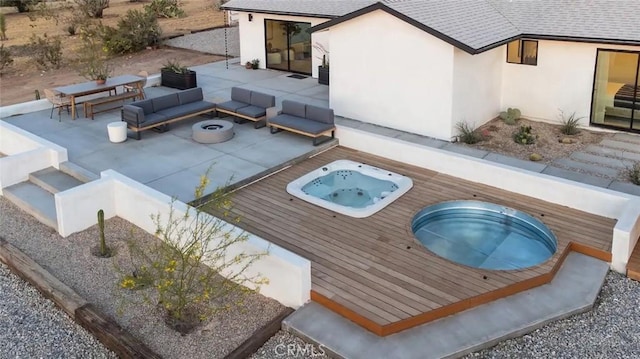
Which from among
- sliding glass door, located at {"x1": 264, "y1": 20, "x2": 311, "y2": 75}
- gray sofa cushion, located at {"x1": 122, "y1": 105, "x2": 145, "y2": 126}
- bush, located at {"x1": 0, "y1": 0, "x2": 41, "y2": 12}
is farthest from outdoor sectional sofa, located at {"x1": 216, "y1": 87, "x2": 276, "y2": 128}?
bush, located at {"x1": 0, "y1": 0, "x2": 41, "y2": 12}

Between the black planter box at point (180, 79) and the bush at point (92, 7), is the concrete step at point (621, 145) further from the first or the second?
the bush at point (92, 7)

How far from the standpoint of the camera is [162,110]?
15500 millimetres

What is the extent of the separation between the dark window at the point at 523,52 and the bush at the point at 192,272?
10.4m

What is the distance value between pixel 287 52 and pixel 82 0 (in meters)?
21.9

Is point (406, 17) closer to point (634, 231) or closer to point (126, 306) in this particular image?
point (634, 231)

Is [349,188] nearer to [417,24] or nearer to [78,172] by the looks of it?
[417,24]

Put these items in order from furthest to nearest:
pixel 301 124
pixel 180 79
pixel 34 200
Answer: pixel 180 79 < pixel 301 124 < pixel 34 200

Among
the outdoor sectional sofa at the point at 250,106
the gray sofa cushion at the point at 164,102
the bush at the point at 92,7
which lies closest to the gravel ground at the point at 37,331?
the gray sofa cushion at the point at 164,102

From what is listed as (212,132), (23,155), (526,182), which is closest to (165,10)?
(212,132)

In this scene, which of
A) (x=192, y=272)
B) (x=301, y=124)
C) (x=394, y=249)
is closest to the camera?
(x=192, y=272)

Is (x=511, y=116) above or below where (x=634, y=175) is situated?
above

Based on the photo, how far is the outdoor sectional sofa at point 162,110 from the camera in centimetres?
1460

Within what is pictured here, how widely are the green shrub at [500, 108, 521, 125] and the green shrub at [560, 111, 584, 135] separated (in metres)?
1.12

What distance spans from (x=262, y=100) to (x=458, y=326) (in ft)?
30.6
